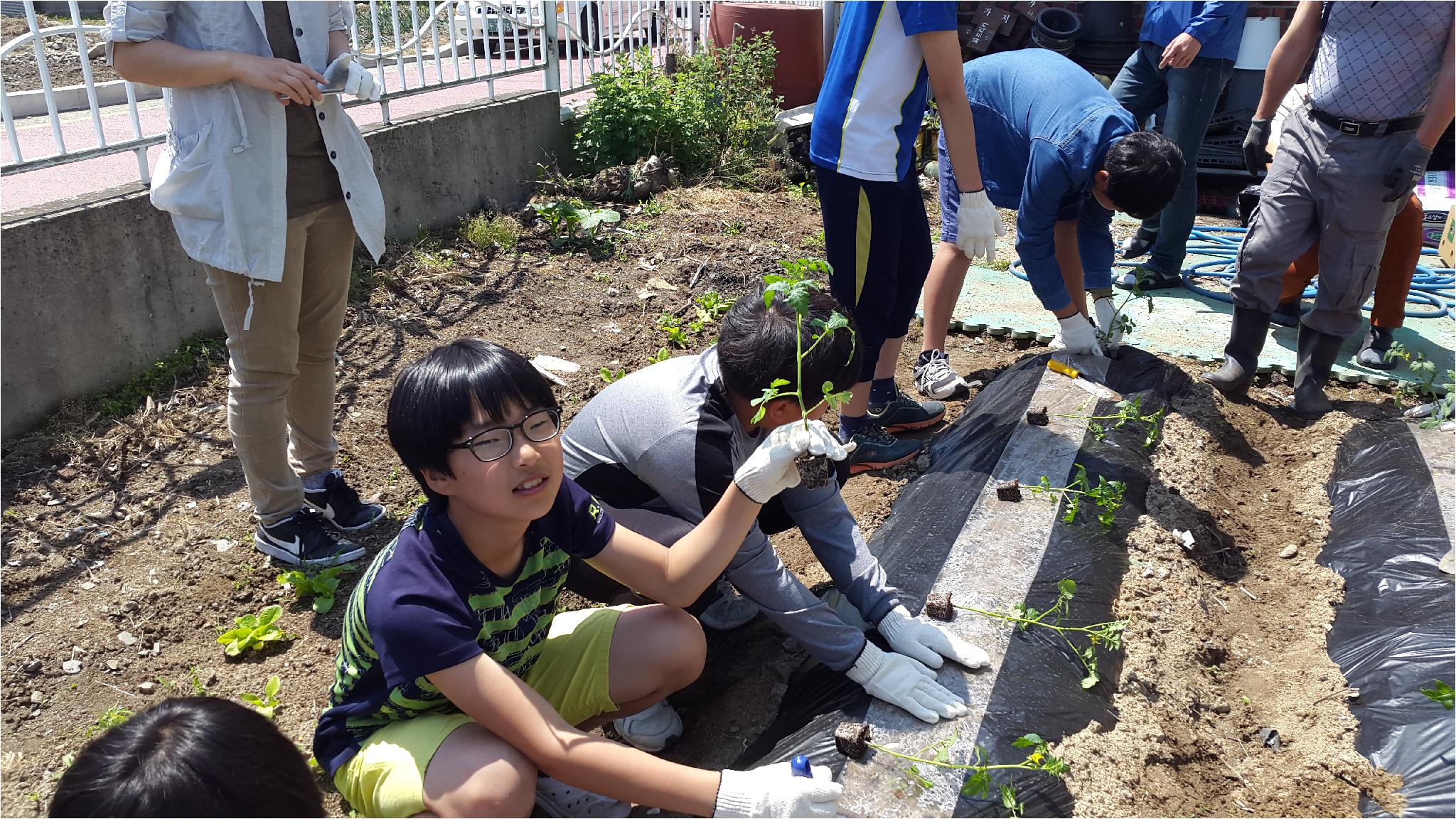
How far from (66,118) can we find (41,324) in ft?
15.1

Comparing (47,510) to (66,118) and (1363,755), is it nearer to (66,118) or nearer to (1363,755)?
(1363,755)

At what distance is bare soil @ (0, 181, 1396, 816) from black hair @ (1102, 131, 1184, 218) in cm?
82

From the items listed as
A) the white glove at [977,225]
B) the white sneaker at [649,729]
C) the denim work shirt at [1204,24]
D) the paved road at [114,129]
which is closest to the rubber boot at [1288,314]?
the denim work shirt at [1204,24]

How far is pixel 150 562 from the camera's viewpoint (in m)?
2.82

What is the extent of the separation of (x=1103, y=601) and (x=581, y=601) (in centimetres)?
141

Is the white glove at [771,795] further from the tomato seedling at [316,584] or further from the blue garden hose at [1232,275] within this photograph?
the blue garden hose at [1232,275]

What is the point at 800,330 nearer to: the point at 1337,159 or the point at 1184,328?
the point at 1337,159

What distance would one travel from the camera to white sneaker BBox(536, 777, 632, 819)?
1871mm

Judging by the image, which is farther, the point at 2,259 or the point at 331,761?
the point at 2,259

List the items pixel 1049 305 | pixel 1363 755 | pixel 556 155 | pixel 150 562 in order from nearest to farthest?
pixel 1363 755 → pixel 150 562 → pixel 1049 305 → pixel 556 155

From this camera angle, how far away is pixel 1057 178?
10.8 ft

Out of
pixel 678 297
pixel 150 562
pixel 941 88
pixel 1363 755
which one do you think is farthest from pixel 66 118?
pixel 1363 755

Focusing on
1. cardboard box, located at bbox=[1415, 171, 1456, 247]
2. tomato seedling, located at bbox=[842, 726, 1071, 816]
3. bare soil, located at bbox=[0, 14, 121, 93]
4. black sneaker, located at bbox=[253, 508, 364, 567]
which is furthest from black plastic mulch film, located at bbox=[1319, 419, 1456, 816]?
bare soil, located at bbox=[0, 14, 121, 93]

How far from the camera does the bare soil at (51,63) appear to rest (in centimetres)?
838
